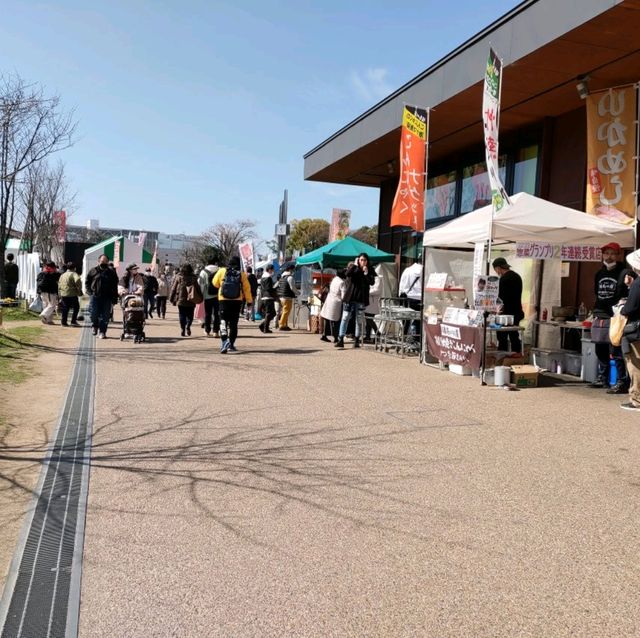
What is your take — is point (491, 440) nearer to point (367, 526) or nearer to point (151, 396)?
point (367, 526)

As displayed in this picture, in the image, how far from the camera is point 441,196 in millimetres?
18656

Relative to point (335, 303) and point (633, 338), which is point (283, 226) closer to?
point (335, 303)

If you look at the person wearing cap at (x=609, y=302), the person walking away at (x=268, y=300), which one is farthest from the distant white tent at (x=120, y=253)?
the person wearing cap at (x=609, y=302)

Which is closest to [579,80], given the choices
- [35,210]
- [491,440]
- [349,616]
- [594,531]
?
[491,440]

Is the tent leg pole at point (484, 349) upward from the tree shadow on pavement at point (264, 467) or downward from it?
upward

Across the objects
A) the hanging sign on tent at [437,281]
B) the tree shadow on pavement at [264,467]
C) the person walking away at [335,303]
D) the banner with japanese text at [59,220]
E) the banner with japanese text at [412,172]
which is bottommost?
the tree shadow on pavement at [264,467]

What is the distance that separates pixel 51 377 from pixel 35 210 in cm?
2644

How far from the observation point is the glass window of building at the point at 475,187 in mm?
16109

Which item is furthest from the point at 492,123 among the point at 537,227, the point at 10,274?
the point at 10,274

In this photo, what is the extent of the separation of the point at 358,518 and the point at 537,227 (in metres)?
6.79

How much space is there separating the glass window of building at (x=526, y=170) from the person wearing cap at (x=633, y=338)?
6587 mm

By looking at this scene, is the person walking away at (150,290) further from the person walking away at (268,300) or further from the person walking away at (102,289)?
the person walking away at (102,289)

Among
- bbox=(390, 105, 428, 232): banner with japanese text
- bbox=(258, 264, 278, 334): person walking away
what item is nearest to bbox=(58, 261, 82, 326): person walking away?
bbox=(258, 264, 278, 334): person walking away

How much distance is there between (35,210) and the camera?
108 feet
